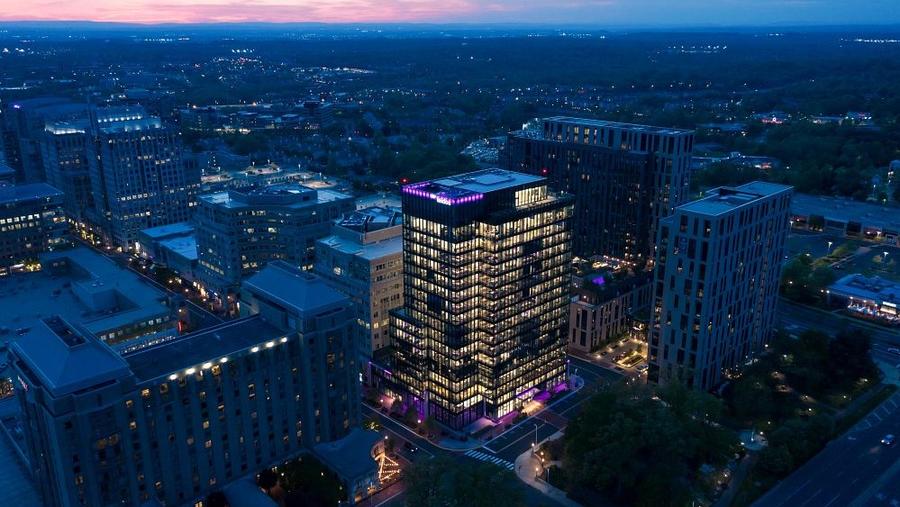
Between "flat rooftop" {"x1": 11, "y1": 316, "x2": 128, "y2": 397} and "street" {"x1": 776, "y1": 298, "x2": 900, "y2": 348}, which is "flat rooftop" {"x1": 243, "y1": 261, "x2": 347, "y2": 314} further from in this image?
"street" {"x1": 776, "y1": 298, "x2": 900, "y2": 348}

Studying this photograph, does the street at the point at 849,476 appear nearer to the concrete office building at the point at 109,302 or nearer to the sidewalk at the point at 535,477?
the sidewalk at the point at 535,477

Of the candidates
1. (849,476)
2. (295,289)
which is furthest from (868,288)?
(295,289)

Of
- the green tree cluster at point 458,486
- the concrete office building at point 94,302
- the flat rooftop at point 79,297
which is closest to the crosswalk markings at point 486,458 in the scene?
the green tree cluster at point 458,486

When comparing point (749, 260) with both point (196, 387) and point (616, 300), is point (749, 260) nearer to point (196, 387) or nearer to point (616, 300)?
point (616, 300)

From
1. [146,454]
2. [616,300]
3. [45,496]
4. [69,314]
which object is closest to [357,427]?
[146,454]

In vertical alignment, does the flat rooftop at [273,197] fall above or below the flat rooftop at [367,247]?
above
